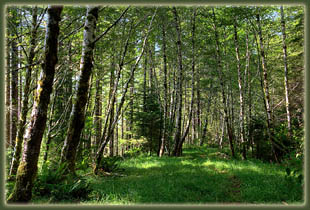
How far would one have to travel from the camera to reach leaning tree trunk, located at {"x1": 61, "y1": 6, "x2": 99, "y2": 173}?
493 cm

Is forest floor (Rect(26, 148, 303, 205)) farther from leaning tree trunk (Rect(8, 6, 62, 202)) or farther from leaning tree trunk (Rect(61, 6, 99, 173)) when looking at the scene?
leaning tree trunk (Rect(61, 6, 99, 173))

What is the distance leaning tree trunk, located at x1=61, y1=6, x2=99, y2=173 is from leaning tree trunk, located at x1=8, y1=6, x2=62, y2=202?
969mm

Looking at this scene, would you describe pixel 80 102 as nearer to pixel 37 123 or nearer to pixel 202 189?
pixel 37 123

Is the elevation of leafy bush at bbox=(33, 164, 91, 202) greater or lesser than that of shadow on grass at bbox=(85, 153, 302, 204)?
greater

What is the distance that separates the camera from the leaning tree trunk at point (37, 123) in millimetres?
3861

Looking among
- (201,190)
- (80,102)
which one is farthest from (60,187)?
(201,190)

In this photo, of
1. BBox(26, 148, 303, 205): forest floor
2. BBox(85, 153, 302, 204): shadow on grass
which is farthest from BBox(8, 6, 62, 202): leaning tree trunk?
BBox(85, 153, 302, 204): shadow on grass

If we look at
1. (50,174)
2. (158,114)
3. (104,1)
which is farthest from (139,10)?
(50,174)

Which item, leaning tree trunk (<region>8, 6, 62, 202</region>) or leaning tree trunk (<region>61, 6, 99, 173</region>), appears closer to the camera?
leaning tree trunk (<region>8, 6, 62, 202</region>)

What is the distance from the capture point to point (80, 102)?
502cm

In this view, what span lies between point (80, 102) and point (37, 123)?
126cm

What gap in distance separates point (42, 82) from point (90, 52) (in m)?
1.46

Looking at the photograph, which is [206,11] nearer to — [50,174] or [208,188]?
[208,188]

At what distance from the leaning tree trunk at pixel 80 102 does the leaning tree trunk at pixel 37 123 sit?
3.18ft
